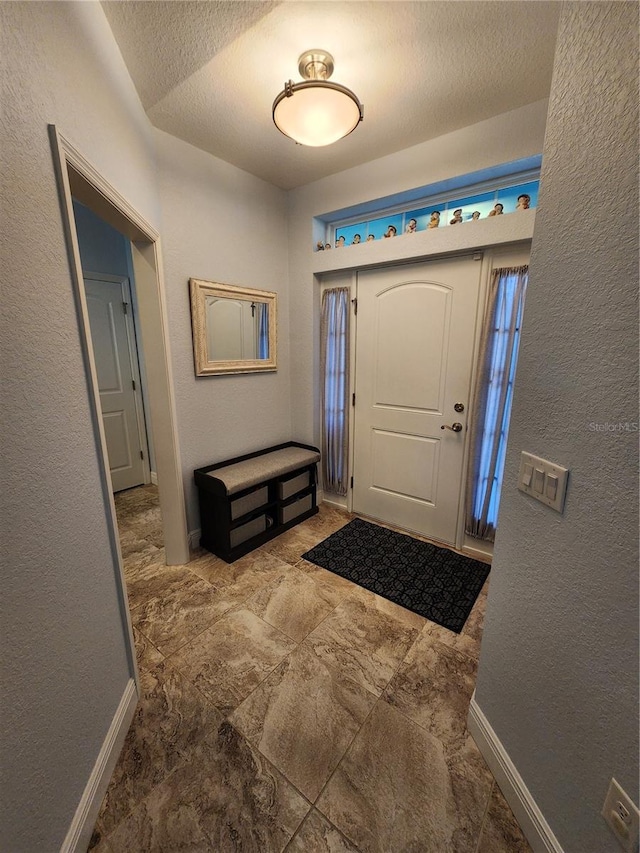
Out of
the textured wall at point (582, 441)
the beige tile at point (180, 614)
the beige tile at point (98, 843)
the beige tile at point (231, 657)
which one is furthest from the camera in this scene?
the beige tile at point (180, 614)

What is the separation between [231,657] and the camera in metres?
1.63

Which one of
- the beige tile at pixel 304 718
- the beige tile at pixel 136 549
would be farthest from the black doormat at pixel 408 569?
the beige tile at pixel 136 549

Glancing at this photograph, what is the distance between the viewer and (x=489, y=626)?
1.21 meters

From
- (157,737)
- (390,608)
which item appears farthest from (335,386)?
(157,737)

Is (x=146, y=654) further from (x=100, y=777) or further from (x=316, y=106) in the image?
(x=316, y=106)

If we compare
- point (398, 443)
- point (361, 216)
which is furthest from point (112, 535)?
point (361, 216)

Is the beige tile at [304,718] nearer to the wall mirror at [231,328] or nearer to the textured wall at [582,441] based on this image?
the textured wall at [582,441]

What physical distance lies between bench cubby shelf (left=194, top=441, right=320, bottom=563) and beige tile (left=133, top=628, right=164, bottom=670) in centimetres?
70

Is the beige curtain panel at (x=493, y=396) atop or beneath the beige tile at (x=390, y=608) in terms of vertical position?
atop

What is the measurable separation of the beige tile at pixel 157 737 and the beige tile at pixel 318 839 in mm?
452

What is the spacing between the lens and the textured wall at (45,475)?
0.76m

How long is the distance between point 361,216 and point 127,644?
3.07 meters

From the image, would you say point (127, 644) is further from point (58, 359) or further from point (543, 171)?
point (543, 171)

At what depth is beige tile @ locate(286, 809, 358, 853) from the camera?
1.00 m
